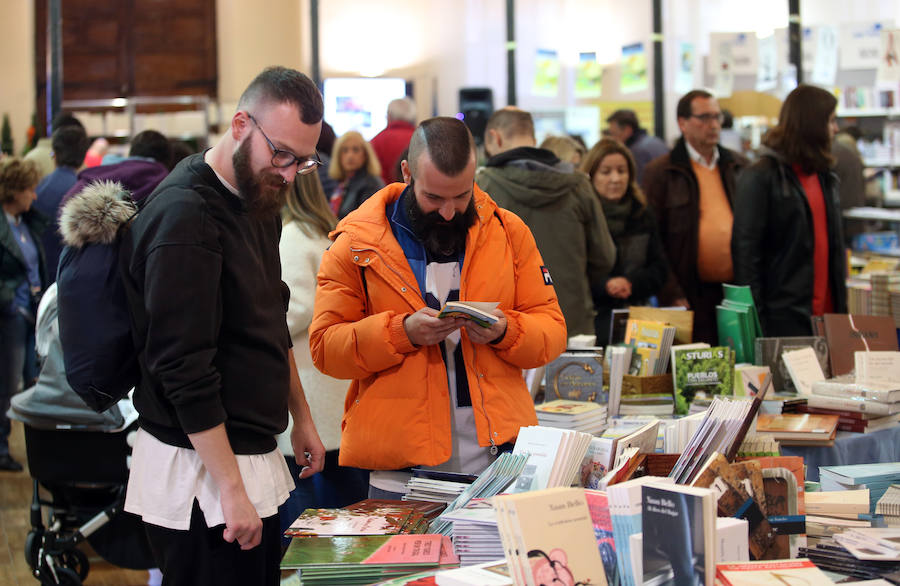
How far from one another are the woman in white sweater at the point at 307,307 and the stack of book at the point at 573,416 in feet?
2.38

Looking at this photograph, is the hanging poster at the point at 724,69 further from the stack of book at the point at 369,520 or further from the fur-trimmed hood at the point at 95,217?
the fur-trimmed hood at the point at 95,217

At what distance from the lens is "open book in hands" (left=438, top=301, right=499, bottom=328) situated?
2.28 m

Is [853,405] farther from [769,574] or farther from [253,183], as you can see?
[253,183]

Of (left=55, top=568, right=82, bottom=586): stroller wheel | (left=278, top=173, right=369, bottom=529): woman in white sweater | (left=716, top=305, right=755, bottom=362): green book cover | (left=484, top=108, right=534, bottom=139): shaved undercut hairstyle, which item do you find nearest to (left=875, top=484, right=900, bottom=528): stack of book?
(left=716, top=305, right=755, bottom=362): green book cover

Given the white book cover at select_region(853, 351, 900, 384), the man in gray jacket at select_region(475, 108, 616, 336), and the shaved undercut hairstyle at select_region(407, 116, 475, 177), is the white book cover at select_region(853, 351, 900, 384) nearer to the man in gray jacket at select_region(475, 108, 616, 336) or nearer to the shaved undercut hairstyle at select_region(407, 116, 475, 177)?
the man in gray jacket at select_region(475, 108, 616, 336)

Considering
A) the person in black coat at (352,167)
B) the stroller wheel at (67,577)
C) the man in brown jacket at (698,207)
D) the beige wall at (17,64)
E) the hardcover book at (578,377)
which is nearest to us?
the hardcover book at (578,377)

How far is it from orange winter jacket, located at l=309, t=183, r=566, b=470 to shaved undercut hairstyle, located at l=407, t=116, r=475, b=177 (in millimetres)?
200

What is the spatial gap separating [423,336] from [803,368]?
2.01 meters

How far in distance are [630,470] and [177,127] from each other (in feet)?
28.6

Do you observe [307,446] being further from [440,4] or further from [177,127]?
[440,4]

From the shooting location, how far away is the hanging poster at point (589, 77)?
35.5 ft

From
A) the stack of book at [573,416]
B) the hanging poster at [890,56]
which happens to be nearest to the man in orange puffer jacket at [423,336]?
the stack of book at [573,416]

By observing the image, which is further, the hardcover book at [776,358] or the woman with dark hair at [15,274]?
the woman with dark hair at [15,274]

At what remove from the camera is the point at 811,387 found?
369 centimetres
